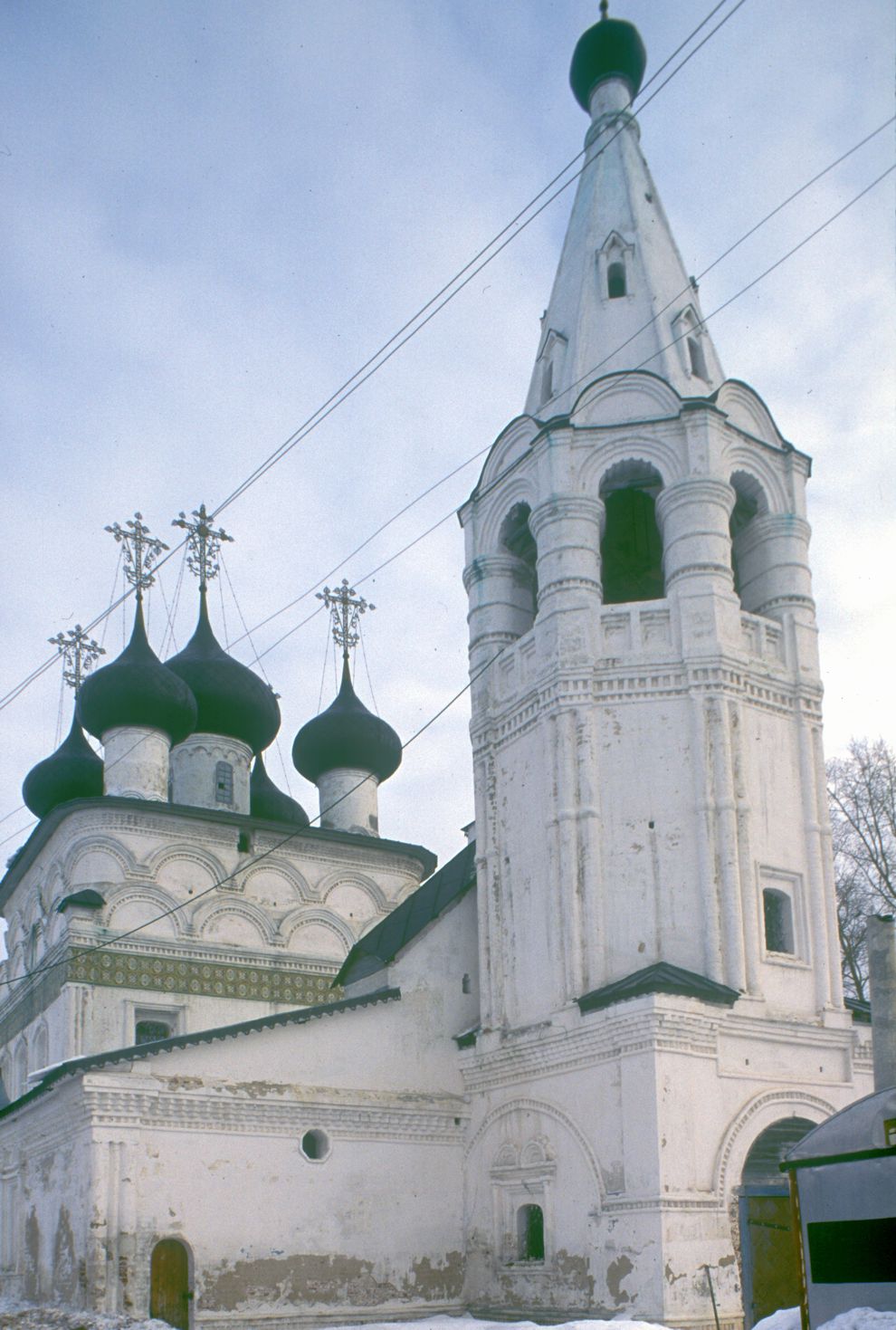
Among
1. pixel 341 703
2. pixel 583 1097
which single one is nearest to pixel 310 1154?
pixel 583 1097

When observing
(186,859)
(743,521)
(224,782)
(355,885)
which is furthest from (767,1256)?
(224,782)

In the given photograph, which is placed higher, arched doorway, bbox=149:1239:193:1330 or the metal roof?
the metal roof

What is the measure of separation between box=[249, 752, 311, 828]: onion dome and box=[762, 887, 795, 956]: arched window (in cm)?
1052

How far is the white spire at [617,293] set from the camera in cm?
1452

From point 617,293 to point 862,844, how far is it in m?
9.15

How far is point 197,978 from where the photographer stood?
1759 cm

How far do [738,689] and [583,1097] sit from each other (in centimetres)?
376

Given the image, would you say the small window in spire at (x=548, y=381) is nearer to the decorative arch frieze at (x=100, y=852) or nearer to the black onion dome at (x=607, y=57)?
the black onion dome at (x=607, y=57)

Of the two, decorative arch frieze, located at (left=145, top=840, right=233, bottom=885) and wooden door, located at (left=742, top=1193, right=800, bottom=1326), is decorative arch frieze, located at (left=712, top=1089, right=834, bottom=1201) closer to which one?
wooden door, located at (left=742, top=1193, right=800, bottom=1326)

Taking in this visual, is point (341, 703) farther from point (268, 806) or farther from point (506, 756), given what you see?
point (506, 756)

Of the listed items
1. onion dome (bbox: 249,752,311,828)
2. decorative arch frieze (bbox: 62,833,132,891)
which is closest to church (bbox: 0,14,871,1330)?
decorative arch frieze (bbox: 62,833,132,891)

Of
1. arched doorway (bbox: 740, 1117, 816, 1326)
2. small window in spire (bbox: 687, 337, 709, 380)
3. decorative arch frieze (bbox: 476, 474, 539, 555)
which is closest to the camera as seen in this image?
arched doorway (bbox: 740, 1117, 816, 1326)

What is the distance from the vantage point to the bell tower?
11.3 metres

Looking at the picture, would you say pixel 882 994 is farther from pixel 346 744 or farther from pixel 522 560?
pixel 346 744
